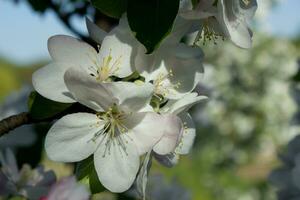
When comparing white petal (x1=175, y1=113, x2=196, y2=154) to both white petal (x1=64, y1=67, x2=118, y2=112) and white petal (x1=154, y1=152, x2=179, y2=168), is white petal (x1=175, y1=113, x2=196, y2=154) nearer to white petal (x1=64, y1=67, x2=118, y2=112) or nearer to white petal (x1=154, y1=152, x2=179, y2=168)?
white petal (x1=154, y1=152, x2=179, y2=168)

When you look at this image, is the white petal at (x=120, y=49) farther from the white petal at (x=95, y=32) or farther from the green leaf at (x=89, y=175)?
the green leaf at (x=89, y=175)

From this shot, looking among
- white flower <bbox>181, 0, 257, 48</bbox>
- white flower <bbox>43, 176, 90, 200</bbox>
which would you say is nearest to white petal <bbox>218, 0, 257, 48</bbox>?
white flower <bbox>181, 0, 257, 48</bbox>

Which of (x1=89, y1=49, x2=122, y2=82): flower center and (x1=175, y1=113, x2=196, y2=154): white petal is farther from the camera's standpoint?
(x1=175, y1=113, x2=196, y2=154): white petal

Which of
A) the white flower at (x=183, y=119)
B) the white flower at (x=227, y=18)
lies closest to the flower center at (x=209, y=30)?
the white flower at (x=227, y=18)

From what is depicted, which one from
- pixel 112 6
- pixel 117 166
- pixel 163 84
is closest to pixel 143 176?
pixel 117 166

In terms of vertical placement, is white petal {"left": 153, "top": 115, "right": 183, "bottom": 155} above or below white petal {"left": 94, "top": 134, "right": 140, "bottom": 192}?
above

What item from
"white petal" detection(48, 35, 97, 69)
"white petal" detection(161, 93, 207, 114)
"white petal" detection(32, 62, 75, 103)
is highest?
"white petal" detection(48, 35, 97, 69)
